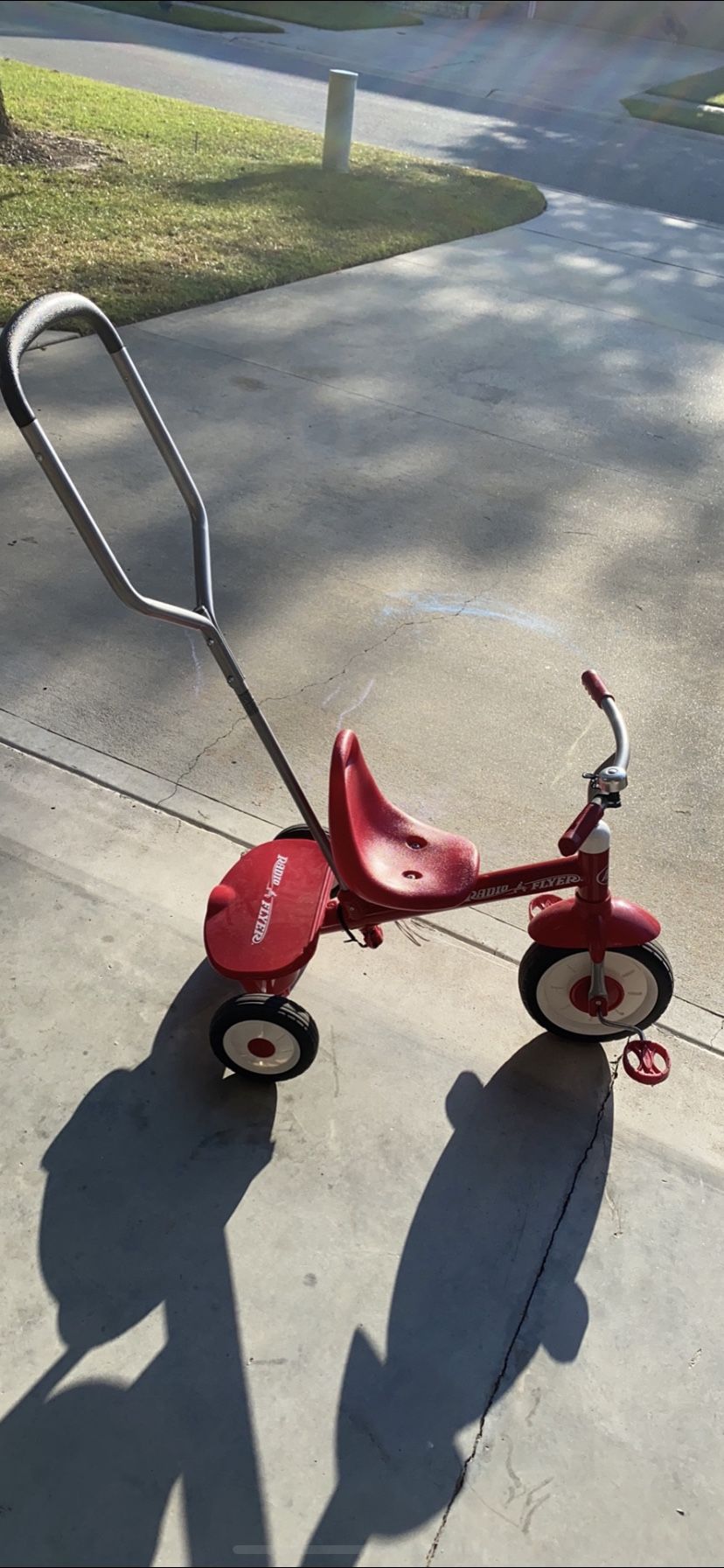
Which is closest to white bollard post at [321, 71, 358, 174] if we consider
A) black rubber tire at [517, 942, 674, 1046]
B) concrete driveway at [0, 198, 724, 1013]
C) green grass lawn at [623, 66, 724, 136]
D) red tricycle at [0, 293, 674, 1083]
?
concrete driveway at [0, 198, 724, 1013]

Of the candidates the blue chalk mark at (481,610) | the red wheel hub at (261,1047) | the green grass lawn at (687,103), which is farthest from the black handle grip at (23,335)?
the green grass lawn at (687,103)

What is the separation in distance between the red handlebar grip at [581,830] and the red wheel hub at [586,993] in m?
0.41

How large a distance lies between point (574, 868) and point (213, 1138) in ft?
3.43

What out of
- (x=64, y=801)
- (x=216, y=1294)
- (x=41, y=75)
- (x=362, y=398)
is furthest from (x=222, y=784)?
(x=41, y=75)

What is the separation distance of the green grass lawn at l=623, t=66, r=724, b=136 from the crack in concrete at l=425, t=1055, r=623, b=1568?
1766 cm

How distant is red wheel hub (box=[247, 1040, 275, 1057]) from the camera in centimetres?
286

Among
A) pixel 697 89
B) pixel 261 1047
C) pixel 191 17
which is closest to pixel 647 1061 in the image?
pixel 261 1047

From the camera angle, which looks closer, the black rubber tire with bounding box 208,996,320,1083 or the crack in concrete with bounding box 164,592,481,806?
the black rubber tire with bounding box 208,996,320,1083

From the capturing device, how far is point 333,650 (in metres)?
4.59

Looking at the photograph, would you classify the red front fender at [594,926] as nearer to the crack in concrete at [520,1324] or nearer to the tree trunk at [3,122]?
the crack in concrete at [520,1324]

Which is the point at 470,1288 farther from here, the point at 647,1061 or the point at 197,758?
the point at 197,758

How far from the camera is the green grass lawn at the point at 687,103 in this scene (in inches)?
693

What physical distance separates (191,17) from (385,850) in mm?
21284

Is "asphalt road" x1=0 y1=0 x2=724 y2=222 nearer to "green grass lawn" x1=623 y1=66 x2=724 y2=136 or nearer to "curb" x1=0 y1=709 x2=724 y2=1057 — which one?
"green grass lawn" x1=623 y1=66 x2=724 y2=136
